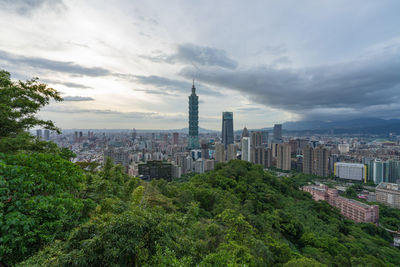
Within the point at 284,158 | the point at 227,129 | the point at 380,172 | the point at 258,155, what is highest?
the point at 227,129

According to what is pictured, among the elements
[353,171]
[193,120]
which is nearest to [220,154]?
[353,171]

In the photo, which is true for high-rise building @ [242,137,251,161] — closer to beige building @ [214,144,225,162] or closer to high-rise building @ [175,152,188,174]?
beige building @ [214,144,225,162]

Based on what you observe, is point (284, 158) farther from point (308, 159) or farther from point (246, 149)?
point (246, 149)

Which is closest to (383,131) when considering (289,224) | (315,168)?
(315,168)

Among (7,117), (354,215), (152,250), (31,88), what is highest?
(31,88)

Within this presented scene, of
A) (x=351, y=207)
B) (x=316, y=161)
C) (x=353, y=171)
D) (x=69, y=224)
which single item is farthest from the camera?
(x=316, y=161)

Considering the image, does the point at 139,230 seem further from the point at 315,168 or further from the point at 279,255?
the point at 315,168
